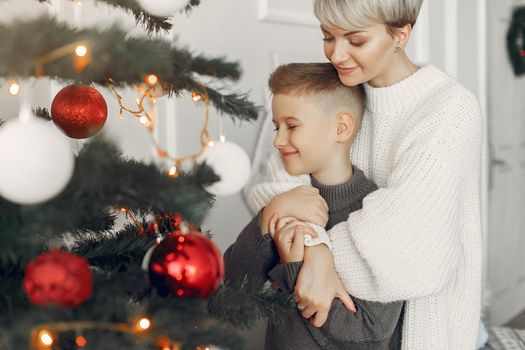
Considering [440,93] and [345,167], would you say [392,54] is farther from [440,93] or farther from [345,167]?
[345,167]

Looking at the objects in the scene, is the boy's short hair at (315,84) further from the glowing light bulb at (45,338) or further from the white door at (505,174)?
the white door at (505,174)

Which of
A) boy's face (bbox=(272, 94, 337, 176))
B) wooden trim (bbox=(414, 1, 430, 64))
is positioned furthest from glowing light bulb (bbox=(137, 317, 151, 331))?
wooden trim (bbox=(414, 1, 430, 64))

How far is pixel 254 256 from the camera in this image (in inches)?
49.2

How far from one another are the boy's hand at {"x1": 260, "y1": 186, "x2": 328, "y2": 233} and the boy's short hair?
0.20 metres

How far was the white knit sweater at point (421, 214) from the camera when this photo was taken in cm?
114

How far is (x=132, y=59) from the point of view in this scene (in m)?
0.66

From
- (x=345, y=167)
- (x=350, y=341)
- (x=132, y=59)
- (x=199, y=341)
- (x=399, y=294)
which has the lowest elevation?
(x=350, y=341)

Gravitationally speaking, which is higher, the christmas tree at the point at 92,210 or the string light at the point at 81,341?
the christmas tree at the point at 92,210

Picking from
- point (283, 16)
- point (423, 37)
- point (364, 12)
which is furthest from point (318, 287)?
point (423, 37)

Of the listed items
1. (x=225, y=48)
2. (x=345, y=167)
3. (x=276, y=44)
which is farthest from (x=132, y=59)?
(x=276, y=44)

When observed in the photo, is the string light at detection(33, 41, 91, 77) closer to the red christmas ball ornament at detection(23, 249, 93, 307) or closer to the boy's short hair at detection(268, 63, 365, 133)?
the red christmas ball ornament at detection(23, 249, 93, 307)

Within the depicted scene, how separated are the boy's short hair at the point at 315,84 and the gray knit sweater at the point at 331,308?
6.4 inches

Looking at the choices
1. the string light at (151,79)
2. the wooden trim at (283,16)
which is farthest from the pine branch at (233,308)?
the wooden trim at (283,16)

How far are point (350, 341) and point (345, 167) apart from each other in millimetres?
370
